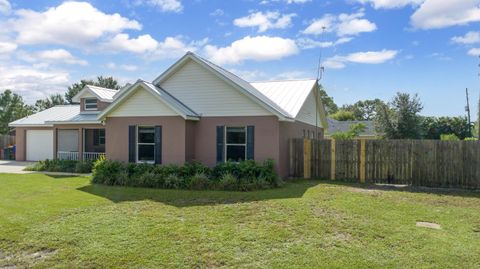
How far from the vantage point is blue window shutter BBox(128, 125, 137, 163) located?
15760 mm

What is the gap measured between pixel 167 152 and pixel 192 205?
575cm

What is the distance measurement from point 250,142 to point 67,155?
14483 millimetres

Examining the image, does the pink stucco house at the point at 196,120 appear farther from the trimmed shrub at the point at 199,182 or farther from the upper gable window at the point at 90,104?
the upper gable window at the point at 90,104

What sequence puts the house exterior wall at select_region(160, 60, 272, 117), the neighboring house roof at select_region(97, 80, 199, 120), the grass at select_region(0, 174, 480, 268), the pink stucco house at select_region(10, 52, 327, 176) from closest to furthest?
1. the grass at select_region(0, 174, 480, 268)
2. the neighboring house roof at select_region(97, 80, 199, 120)
3. the pink stucco house at select_region(10, 52, 327, 176)
4. the house exterior wall at select_region(160, 60, 272, 117)

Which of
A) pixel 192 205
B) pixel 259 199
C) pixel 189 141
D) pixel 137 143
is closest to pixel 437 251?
pixel 259 199

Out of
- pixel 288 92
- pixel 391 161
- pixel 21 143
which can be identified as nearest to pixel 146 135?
pixel 288 92

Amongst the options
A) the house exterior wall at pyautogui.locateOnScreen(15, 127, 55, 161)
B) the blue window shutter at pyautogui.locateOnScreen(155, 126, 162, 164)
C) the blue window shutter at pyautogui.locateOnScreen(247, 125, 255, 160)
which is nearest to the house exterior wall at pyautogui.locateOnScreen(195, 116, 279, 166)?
the blue window shutter at pyautogui.locateOnScreen(247, 125, 255, 160)

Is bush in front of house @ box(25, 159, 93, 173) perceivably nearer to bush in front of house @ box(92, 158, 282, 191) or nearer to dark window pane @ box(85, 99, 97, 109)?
dark window pane @ box(85, 99, 97, 109)

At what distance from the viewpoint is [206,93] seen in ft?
52.6

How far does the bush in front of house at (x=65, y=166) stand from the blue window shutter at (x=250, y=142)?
9762 mm

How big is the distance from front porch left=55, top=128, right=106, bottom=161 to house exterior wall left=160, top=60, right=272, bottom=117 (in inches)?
371

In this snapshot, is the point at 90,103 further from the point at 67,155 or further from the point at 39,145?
the point at 39,145

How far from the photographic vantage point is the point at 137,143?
15875 millimetres

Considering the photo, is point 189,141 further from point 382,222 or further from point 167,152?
point 382,222
